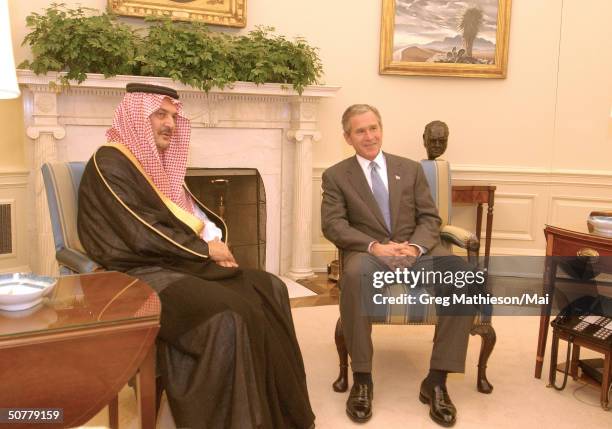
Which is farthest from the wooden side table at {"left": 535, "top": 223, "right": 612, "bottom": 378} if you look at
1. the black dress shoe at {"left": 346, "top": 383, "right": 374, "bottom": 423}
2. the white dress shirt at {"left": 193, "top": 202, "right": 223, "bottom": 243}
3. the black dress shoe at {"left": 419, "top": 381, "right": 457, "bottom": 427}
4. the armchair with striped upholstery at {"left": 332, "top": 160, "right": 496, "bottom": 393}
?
the white dress shirt at {"left": 193, "top": 202, "right": 223, "bottom": 243}

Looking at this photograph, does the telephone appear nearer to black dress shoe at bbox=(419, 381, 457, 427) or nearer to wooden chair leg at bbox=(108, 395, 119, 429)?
black dress shoe at bbox=(419, 381, 457, 427)

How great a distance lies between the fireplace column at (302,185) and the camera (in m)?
5.14

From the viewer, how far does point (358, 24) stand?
5496 mm

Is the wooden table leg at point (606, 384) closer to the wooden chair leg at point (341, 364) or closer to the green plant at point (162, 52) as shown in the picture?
the wooden chair leg at point (341, 364)

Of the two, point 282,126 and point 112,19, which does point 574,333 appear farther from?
point 112,19

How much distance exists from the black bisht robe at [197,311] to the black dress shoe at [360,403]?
32 centimetres

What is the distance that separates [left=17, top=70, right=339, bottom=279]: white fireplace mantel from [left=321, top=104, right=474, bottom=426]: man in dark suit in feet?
5.48

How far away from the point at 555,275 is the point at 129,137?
2.39m

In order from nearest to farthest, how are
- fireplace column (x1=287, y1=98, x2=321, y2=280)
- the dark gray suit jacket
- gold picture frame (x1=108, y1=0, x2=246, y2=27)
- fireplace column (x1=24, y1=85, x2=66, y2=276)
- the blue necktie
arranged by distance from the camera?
the dark gray suit jacket → the blue necktie → fireplace column (x1=24, y1=85, x2=66, y2=276) → gold picture frame (x1=108, y1=0, x2=246, y2=27) → fireplace column (x1=287, y1=98, x2=321, y2=280)

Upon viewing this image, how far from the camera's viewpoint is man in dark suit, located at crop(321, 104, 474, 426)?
2910 millimetres

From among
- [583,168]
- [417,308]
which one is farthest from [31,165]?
[583,168]

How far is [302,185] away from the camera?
521 cm

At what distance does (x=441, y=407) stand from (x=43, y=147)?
11.0 ft

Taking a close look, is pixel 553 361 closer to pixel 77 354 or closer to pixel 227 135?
pixel 77 354
